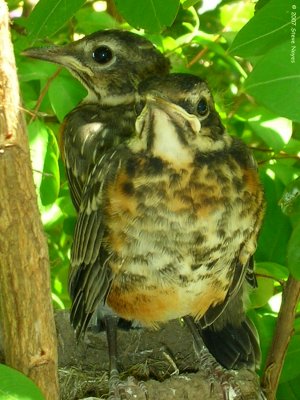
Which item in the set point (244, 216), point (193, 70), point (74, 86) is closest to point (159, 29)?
point (244, 216)

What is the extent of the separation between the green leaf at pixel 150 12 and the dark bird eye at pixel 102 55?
800 mm

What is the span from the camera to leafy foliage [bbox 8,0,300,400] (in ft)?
5.11

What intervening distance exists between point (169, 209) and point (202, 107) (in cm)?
24

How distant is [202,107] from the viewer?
77.4 inches

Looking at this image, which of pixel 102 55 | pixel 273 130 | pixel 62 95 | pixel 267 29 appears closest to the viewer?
pixel 267 29

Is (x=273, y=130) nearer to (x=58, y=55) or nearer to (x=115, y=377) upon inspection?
(x=58, y=55)

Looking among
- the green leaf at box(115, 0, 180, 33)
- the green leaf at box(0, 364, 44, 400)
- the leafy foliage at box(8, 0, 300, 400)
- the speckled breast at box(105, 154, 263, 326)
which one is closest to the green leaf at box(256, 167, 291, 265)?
the leafy foliage at box(8, 0, 300, 400)

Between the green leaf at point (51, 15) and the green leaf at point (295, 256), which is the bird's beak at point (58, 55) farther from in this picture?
the green leaf at point (295, 256)

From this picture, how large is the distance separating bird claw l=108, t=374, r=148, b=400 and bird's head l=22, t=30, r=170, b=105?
0.83m

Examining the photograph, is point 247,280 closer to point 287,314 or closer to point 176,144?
point 287,314

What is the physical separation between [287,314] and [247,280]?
0.90ft

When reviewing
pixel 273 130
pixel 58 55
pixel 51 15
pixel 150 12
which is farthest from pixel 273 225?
pixel 51 15

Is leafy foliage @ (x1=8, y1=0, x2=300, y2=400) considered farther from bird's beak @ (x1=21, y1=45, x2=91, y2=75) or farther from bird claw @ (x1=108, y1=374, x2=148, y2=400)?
bird claw @ (x1=108, y1=374, x2=148, y2=400)

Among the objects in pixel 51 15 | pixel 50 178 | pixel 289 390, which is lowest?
pixel 289 390
